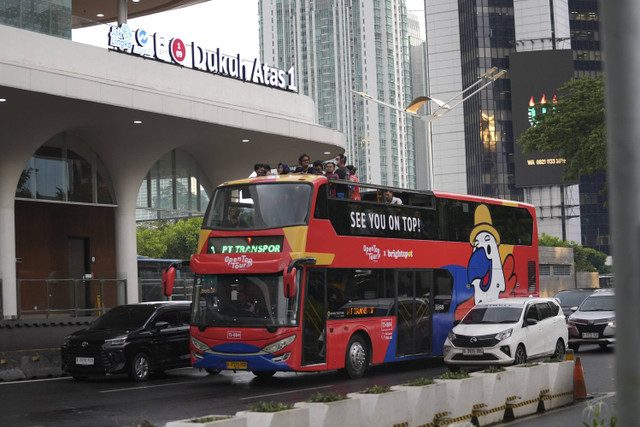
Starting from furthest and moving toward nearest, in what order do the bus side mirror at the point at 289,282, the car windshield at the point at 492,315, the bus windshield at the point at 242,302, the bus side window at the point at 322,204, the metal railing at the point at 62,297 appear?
the metal railing at the point at 62,297 → the car windshield at the point at 492,315 → the bus side window at the point at 322,204 → the bus windshield at the point at 242,302 → the bus side mirror at the point at 289,282

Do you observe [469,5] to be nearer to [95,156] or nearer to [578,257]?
[578,257]

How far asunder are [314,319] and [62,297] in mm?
10665

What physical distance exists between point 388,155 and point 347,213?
177m

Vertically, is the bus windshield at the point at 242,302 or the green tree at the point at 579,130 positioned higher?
the green tree at the point at 579,130

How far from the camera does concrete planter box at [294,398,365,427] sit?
10.2 metres

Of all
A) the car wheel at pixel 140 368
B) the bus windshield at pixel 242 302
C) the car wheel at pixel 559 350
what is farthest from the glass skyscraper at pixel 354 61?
the bus windshield at pixel 242 302

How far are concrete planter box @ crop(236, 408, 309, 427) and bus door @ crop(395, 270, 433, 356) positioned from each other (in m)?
11.3

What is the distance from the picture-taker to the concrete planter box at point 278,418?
372 inches

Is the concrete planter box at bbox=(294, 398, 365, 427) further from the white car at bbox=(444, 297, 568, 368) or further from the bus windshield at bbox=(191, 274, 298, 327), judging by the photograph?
the white car at bbox=(444, 297, 568, 368)

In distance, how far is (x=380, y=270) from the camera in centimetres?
2052

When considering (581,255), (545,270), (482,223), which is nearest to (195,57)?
(482,223)

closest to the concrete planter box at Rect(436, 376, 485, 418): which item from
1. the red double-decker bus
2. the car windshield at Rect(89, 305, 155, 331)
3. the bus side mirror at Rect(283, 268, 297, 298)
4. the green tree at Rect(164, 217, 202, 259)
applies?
the bus side mirror at Rect(283, 268, 297, 298)

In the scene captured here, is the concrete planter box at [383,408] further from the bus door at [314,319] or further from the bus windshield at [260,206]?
the bus windshield at [260,206]

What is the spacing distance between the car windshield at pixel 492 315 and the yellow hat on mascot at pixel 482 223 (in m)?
3.05
